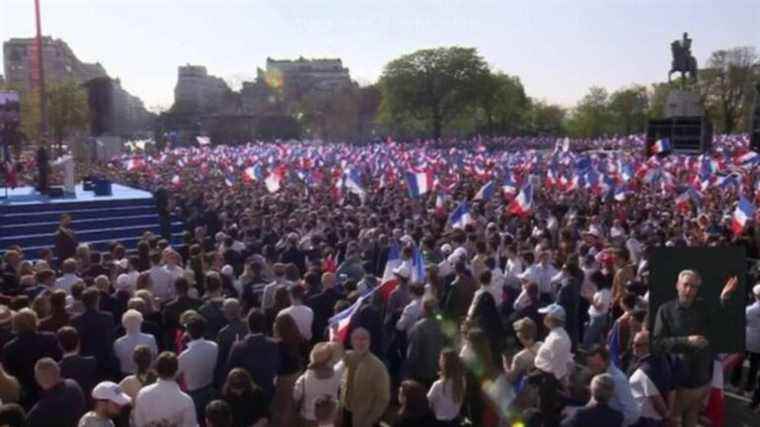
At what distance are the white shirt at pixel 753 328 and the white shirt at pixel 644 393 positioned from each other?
2875 millimetres

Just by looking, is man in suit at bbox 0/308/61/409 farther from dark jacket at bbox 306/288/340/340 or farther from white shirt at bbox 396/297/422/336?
white shirt at bbox 396/297/422/336

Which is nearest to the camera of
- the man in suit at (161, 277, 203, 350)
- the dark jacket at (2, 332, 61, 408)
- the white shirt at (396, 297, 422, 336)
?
the dark jacket at (2, 332, 61, 408)

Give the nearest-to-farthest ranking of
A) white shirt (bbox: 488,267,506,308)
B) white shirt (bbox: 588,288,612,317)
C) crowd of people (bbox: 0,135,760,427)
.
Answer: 1. crowd of people (bbox: 0,135,760,427)
2. white shirt (bbox: 588,288,612,317)
3. white shirt (bbox: 488,267,506,308)

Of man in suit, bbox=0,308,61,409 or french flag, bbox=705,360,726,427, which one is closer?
man in suit, bbox=0,308,61,409

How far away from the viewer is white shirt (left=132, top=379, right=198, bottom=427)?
17.3 feet

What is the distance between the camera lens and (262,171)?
27.8 meters

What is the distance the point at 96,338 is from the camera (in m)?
7.12

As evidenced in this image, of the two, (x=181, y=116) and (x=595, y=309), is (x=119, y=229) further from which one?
(x=181, y=116)

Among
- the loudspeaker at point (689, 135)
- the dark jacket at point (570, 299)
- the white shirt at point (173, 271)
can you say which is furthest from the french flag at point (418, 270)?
the loudspeaker at point (689, 135)

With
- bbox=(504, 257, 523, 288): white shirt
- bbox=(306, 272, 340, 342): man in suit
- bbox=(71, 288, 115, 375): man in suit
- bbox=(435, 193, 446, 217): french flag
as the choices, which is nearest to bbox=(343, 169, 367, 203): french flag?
bbox=(435, 193, 446, 217): french flag

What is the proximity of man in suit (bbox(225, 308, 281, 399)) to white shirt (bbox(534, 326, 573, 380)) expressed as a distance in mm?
2102

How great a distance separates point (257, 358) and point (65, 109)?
139ft

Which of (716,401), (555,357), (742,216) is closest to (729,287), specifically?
(555,357)

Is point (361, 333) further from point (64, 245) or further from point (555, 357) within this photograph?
point (64, 245)
